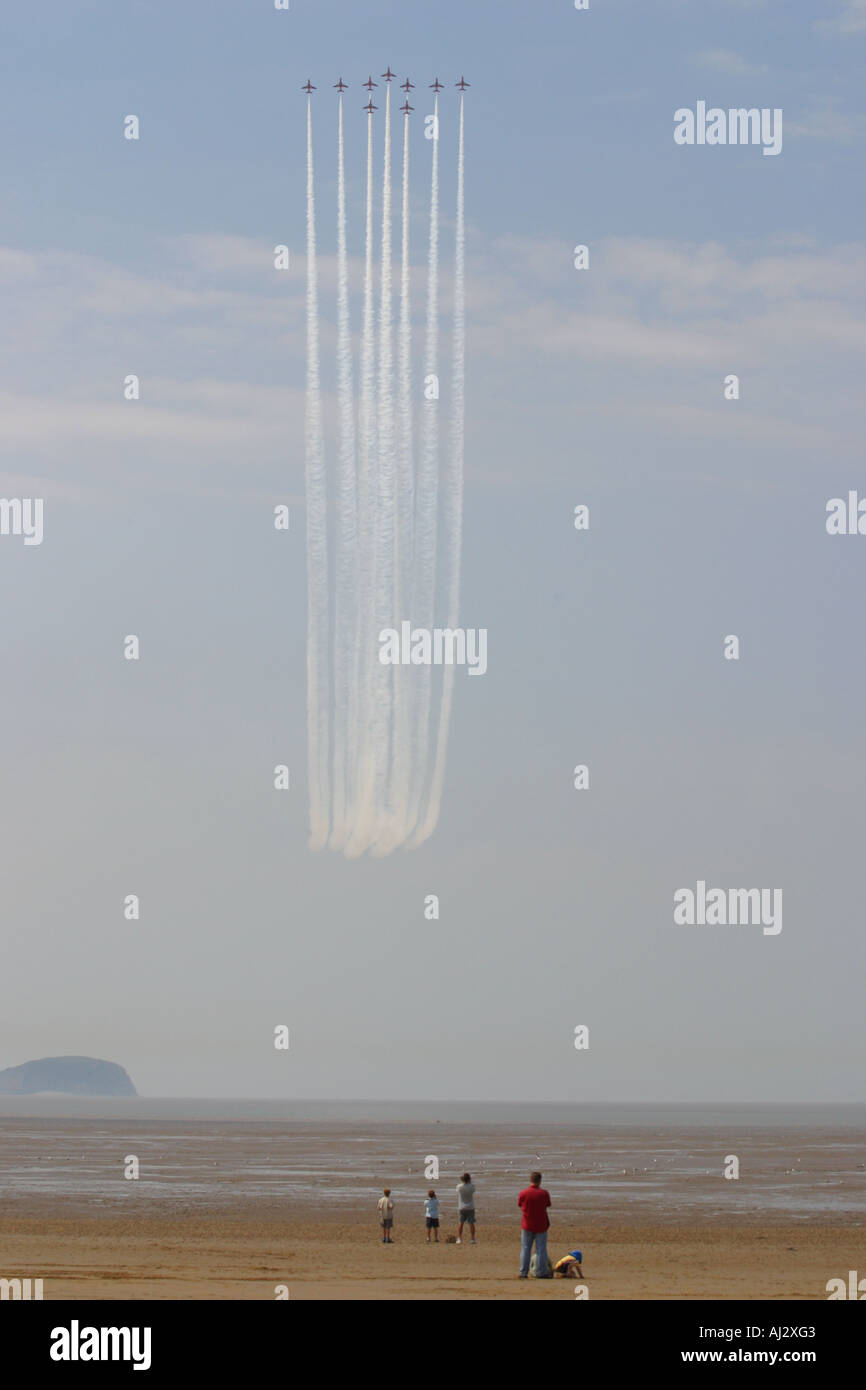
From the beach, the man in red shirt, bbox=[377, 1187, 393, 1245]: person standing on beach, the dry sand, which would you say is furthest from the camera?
bbox=[377, 1187, 393, 1245]: person standing on beach

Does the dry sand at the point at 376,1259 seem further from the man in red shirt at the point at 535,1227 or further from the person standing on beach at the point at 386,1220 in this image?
the man in red shirt at the point at 535,1227

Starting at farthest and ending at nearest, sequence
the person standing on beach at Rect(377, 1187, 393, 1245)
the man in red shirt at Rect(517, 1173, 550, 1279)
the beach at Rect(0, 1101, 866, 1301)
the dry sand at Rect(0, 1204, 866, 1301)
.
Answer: the person standing on beach at Rect(377, 1187, 393, 1245) → the man in red shirt at Rect(517, 1173, 550, 1279) → the beach at Rect(0, 1101, 866, 1301) → the dry sand at Rect(0, 1204, 866, 1301)

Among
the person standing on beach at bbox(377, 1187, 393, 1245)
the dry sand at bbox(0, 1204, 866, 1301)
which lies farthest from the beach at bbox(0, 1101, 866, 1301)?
the person standing on beach at bbox(377, 1187, 393, 1245)

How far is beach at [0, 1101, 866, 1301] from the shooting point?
31297 millimetres

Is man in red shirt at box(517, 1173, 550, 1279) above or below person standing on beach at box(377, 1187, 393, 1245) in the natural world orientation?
above

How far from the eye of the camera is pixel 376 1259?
3725 centimetres

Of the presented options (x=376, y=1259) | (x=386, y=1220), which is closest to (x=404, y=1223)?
(x=386, y=1220)

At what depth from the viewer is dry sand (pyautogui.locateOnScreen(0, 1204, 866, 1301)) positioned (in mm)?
29891

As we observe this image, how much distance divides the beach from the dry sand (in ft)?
0.29

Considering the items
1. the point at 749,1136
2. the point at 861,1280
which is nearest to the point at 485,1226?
the point at 861,1280

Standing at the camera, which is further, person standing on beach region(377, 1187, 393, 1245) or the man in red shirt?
person standing on beach region(377, 1187, 393, 1245)

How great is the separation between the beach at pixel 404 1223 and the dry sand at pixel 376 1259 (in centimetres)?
9

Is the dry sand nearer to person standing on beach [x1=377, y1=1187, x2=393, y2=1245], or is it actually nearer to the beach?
the beach

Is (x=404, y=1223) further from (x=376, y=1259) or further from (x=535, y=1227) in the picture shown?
(x=535, y=1227)
